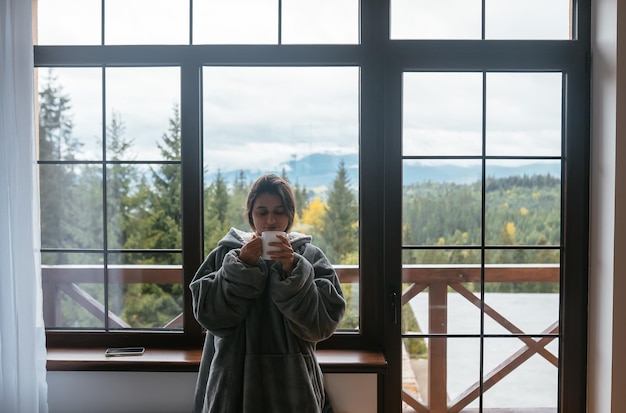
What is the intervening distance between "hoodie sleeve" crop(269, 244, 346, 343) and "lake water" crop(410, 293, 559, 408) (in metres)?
0.66

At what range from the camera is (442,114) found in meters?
2.22

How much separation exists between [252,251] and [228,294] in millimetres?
159

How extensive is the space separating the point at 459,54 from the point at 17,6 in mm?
1783

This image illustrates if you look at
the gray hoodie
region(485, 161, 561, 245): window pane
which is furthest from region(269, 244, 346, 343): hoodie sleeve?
region(485, 161, 561, 245): window pane

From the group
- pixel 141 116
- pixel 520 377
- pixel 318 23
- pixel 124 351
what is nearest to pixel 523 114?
pixel 318 23

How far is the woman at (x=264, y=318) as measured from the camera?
5.37 feet

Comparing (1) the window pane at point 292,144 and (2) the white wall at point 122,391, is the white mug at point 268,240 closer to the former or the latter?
(1) the window pane at point 292,144

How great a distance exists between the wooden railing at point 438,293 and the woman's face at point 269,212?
2.07 ft

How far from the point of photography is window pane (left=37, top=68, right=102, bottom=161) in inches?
89.2

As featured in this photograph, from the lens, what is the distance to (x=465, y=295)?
7.37 feet

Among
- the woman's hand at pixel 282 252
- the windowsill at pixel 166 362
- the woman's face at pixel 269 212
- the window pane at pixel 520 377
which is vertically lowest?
the window pane at pixel 520 377

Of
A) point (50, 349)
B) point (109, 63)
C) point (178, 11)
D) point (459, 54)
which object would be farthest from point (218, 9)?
point (50, 349)

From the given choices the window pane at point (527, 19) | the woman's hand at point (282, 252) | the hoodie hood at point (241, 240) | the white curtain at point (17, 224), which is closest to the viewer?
the woman's hand at point (282, 252)

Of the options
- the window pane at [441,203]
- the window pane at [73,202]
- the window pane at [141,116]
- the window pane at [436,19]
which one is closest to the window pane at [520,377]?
the window pane at [441,203]
